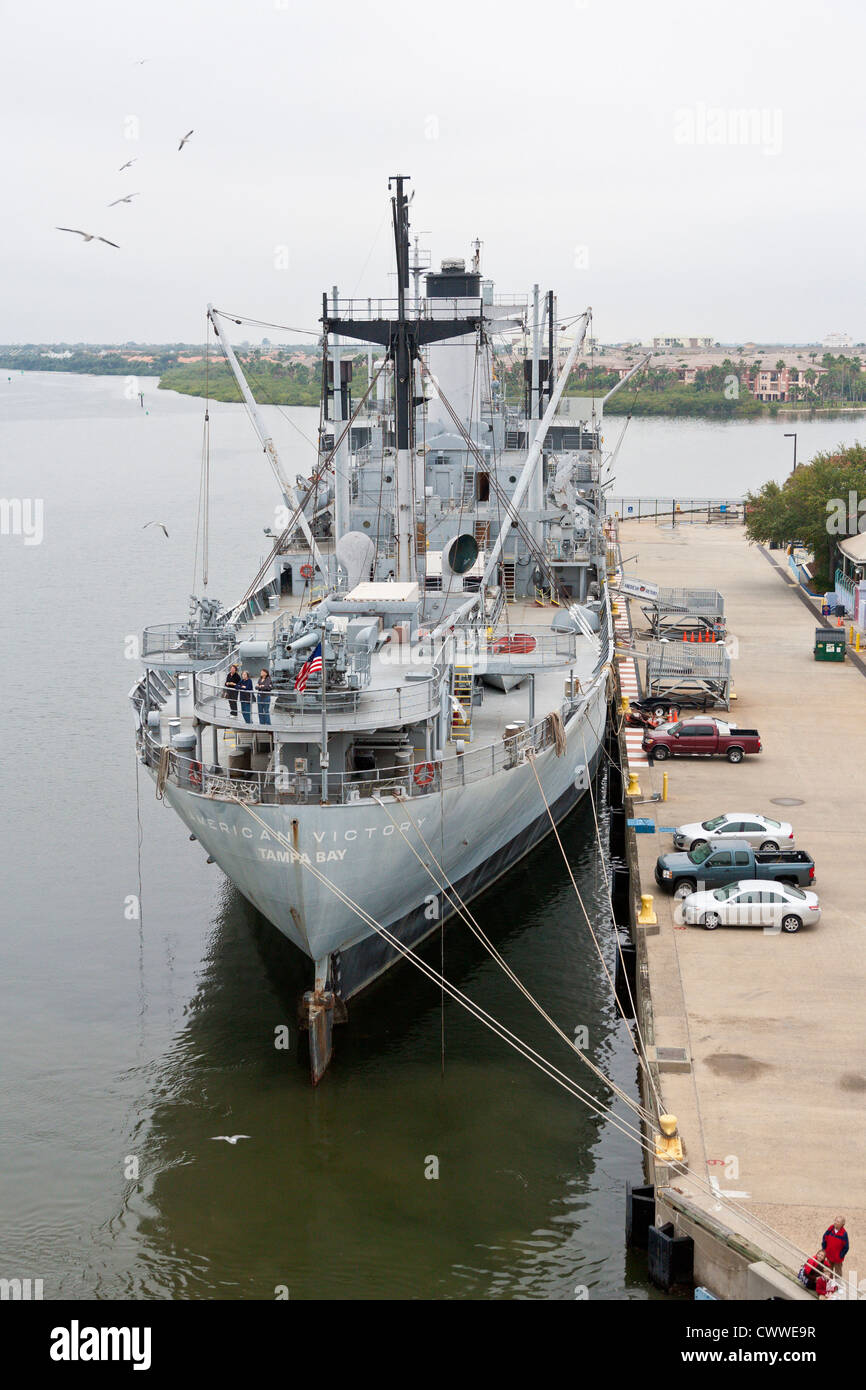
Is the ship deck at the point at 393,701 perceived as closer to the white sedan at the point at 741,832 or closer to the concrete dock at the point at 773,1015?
the concrete dock at the point at 773,1015

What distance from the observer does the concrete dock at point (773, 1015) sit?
698 inches

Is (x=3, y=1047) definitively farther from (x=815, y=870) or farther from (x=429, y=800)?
(x=815, y=870)

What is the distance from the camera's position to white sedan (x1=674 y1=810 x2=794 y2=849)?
97.1 ft

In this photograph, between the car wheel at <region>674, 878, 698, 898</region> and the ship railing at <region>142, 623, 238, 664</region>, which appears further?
the ship railing at <region>142, 623, 238, 664</region>

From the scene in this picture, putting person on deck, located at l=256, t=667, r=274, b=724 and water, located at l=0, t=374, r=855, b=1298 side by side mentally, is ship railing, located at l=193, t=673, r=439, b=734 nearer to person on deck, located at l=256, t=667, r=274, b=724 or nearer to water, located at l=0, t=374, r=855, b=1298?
person on deck, located at l=256, t=667, r=274, b=724

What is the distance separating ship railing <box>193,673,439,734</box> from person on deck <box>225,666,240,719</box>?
0.03m

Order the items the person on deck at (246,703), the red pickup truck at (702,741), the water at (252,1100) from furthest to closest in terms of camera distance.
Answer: the red pickup truck at (702,741), the person on deck at (246,703), the water at (252,1100)

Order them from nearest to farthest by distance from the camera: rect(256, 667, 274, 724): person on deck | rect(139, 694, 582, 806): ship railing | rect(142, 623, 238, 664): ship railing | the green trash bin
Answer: rect(139, 694, 582, 806): ship railing
rect(256, 667, 274, 724): person on deck
rect(142, 623, 238, 664): ship railing
the green trash bin

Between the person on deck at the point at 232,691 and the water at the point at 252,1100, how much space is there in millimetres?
5607

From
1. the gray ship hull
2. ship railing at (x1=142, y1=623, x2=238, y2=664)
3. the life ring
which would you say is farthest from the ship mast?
the gray ship hull

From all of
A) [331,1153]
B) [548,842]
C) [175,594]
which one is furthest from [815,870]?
[175,594]

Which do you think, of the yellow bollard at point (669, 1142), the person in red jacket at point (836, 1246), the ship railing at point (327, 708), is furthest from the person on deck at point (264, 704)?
the person in red jacket at point (836, 1246)

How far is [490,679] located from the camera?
116 ft

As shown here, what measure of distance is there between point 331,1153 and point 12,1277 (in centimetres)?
504
